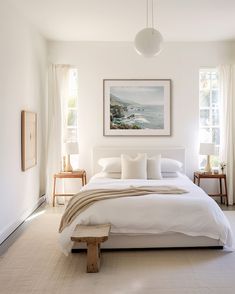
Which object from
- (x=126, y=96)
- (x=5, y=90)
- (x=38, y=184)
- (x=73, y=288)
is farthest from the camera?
(x=126, y=96)

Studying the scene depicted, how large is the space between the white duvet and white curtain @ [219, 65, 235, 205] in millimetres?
2481

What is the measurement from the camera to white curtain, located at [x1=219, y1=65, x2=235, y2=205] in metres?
6.26

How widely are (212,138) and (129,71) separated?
76.6 inches

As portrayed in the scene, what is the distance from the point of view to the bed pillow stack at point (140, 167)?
214 inches

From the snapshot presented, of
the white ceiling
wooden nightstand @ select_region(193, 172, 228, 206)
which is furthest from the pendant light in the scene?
wooden nightstand @ select_region(193, 172, 228, 206)

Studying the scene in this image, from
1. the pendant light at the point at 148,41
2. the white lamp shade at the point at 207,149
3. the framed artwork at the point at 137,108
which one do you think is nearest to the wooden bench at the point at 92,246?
the pendant light at the point at 148,41

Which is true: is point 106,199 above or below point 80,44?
below

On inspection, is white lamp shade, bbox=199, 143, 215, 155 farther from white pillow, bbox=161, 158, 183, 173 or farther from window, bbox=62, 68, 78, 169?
window, bbox=62, 68, 78, 169

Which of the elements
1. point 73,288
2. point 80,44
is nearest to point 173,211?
point 73,288

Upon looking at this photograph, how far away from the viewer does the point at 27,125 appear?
5.19 m

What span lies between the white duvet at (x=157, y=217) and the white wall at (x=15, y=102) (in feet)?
3.72

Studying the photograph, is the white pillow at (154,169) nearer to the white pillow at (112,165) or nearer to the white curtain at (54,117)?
the white pillow at (112,165)

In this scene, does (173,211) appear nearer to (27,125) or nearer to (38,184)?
(27,125)

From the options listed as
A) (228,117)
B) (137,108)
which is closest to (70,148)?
(137,108)
